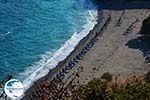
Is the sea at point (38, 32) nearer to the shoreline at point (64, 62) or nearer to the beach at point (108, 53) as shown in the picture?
the shoreline at point (64, 62)

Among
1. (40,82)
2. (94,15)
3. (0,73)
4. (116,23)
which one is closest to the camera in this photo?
(40,82)

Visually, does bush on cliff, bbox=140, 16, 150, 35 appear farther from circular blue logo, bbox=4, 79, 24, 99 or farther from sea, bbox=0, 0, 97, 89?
circular blue logo, bbox=4, 79, 24, 99

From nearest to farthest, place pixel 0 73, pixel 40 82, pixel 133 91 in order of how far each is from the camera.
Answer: pixel 133 91, pixel 40 82, pixel 0 73

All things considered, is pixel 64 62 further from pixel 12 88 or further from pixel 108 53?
pixel 12 88

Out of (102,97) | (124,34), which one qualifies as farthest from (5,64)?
(102,97)

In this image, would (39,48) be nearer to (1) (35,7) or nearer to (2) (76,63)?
(2) (76,63)

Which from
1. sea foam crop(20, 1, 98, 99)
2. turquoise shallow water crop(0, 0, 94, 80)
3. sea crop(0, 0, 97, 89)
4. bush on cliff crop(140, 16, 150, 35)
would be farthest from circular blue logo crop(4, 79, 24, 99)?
bush on cliff crop(140, 16, 150, 35)

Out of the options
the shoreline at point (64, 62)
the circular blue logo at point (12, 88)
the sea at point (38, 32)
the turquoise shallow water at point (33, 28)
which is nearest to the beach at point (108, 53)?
the shoreline at point (64, 62)

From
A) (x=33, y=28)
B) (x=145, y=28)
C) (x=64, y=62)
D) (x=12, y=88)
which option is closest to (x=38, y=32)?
(x=33, y=28)
